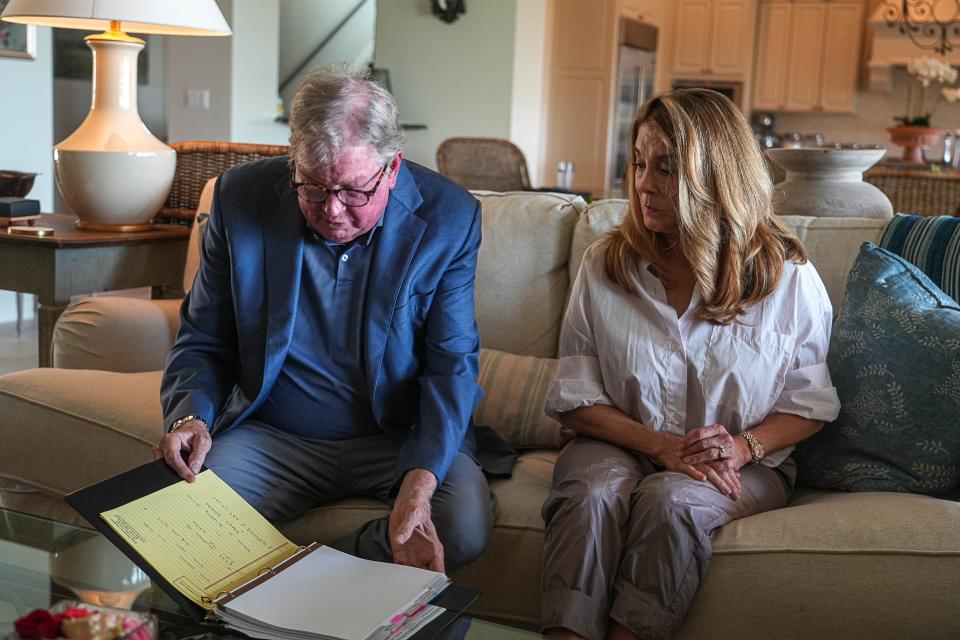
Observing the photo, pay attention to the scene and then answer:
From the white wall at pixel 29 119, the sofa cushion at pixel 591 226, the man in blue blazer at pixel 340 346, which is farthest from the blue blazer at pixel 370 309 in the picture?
the white wall at pixel 29 119

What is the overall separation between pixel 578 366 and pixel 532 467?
0.25 metres

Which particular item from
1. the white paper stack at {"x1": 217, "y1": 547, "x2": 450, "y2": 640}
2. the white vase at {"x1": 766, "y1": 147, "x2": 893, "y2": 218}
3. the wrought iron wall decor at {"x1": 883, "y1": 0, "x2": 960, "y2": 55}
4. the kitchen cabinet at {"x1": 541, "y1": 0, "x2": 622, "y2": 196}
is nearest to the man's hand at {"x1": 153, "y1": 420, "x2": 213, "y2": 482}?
the white paper stack at {"x1": 217, "y1": 547, "x2": 450, "y2": 640}

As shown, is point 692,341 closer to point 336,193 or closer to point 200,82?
point 336,193

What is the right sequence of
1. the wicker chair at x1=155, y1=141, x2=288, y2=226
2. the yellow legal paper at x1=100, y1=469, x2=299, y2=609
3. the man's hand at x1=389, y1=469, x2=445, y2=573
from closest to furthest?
the yellow legal paper at x1=100, y1=469, x2=299, y2=609, the man's hand at x1=389, y1=469, x2=445, y2=573, the wicker chair at x1=155, y1=141, x2=288, y2=226

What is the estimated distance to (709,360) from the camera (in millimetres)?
1807

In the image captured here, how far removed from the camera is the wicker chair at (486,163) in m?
4.97

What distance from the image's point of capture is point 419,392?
6.08 ft

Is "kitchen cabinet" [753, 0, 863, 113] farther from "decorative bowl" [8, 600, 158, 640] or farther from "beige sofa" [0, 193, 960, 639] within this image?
"decorative bowl" [8, 600, 158, 640]

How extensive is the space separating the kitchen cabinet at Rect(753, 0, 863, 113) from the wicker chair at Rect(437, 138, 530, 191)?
4340 millimetres

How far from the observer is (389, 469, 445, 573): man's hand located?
→ 5.02 feet

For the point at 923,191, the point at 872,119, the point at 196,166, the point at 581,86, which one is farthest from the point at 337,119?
the point at 872,119

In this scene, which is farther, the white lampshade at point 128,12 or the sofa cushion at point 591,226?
the white lampshade at point 128,12

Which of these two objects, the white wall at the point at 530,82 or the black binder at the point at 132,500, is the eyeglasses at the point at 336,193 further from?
the white wall at the point at 530,82

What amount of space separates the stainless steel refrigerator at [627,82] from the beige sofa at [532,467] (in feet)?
16.5
